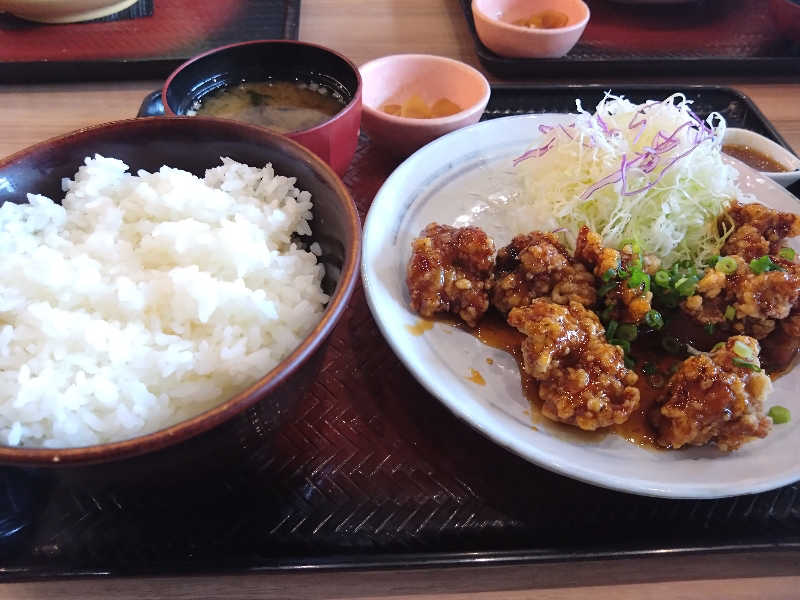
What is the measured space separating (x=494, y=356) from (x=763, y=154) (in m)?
1.89

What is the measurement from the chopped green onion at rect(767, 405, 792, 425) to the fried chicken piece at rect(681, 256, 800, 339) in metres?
0.33

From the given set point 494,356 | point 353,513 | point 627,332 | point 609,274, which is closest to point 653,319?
point 627,332

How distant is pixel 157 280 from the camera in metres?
1.43

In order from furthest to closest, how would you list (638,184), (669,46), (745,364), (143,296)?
1. (669,46)
2. (638,184)
3. (745,364)
4. (143,296)

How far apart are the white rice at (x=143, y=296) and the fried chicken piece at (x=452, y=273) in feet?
1.48

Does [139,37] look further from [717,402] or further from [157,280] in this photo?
[717,402]

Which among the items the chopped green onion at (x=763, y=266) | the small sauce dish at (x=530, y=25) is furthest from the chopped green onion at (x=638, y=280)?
the small sauce dish at (x=530, y=25)

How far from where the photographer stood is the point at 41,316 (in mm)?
1287

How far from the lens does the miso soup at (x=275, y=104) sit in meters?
2.38

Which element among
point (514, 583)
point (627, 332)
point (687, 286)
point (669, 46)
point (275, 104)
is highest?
point (669, 46)

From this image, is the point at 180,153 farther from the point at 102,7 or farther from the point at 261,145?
the point at 102,7

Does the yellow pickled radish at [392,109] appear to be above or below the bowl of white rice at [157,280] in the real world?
below

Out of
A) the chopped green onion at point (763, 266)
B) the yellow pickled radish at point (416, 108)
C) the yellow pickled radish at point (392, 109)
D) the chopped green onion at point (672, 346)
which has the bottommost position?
the chopped green onion at point (672, 346)

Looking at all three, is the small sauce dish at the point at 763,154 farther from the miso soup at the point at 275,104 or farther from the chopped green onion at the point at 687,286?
the miso soup at the point at 275,104
